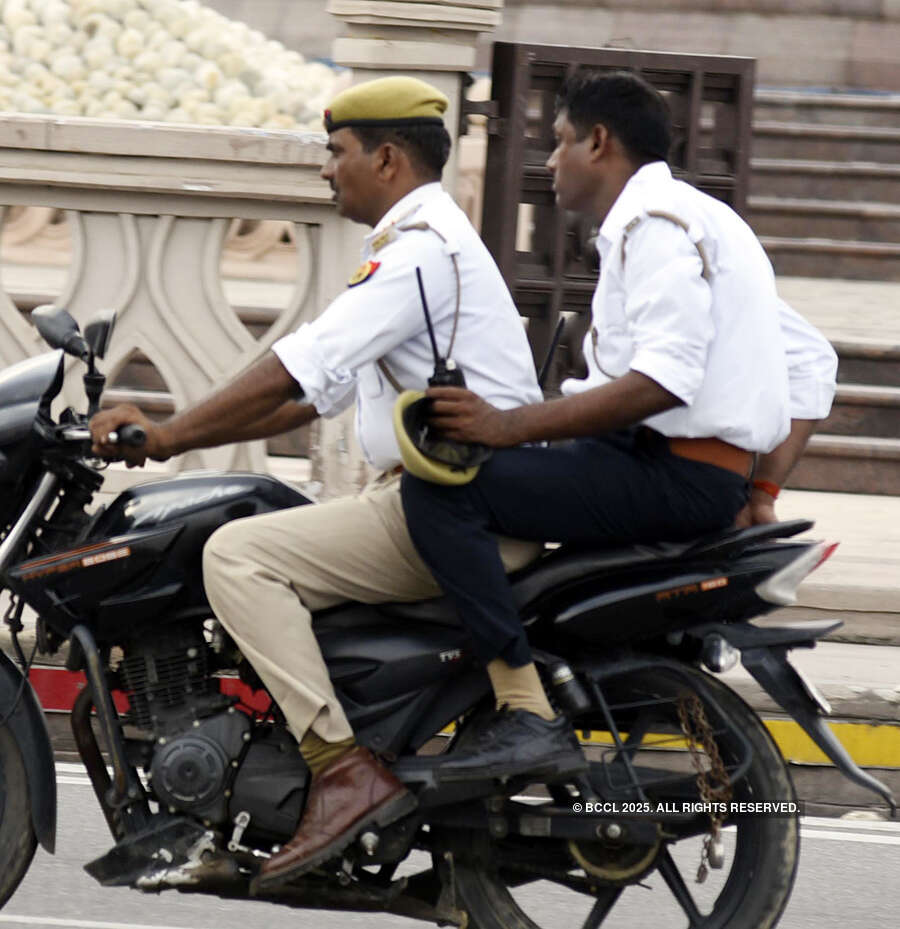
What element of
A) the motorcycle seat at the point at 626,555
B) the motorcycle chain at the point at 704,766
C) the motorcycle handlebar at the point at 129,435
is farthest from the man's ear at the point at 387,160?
the motorcycle chain at the point at 704,766

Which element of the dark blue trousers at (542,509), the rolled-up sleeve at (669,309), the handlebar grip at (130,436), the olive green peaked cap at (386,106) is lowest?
the dark blue trousers at (542,509)

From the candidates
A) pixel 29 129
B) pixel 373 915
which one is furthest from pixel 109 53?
pixel 373 915

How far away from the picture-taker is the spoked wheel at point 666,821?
3.70 meters

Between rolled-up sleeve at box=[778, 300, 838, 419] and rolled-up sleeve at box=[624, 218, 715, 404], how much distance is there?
67 cm

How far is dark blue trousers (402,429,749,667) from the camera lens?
354 centimetres

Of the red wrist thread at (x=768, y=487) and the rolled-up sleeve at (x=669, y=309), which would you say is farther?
the red wrist thread at (x=768, y=487)

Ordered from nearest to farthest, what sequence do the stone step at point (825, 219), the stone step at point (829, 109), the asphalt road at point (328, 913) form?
the asphalt road at point (328, 913), the stone step at point (825, 219), the stone step at point (829, 109)

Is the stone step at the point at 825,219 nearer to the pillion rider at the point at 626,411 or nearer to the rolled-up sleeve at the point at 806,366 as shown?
the rolled-up sleeve at the point at 806,366

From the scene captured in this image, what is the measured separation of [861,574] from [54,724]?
3069 mm

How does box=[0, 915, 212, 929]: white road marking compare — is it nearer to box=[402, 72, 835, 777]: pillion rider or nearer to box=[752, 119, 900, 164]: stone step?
box=[402, 72, 835, 777]: pillion rider

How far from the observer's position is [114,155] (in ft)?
21.4

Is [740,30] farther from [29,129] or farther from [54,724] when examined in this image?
[54,724]

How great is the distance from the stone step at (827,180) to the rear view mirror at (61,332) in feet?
31.4

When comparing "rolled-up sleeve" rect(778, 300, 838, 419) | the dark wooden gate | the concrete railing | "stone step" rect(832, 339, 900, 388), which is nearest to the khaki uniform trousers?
"rolled-up sleeve" rect(778, 300, 838, 419)
